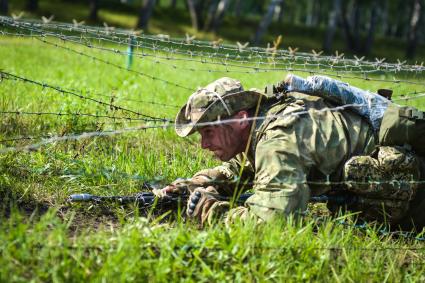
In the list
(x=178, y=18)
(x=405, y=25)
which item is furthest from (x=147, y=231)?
(x=405, y=25)

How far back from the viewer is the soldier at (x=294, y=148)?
3713mm

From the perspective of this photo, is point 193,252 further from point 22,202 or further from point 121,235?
point 22,202

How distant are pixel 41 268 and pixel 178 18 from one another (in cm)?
4168

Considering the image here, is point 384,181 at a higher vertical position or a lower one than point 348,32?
lower

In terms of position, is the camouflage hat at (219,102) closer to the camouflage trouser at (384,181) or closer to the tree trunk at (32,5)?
the camouflage trouser at (384,181)

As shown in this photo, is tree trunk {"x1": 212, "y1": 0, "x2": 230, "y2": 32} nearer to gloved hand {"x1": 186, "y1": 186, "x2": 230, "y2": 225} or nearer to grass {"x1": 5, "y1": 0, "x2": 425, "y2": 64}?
grass {"x1": 5, "y1": 0, "x2": 425, "y2": 64}

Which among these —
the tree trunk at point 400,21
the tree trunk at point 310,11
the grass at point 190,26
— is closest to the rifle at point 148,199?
the grass at point 190,26

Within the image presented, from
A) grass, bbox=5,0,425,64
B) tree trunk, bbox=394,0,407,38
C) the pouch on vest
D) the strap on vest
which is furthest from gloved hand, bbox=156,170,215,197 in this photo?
tree trunk, bbox=394,0,407,38

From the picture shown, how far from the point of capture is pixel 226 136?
3.97 metres

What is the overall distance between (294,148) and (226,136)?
48 centimetres

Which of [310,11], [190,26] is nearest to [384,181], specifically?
[190,26]

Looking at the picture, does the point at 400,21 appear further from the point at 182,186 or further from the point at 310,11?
the point at 182,186

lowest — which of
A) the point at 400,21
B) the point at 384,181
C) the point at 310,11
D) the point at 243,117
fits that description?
the point at 384,181

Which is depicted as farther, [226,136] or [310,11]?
[310,11]
